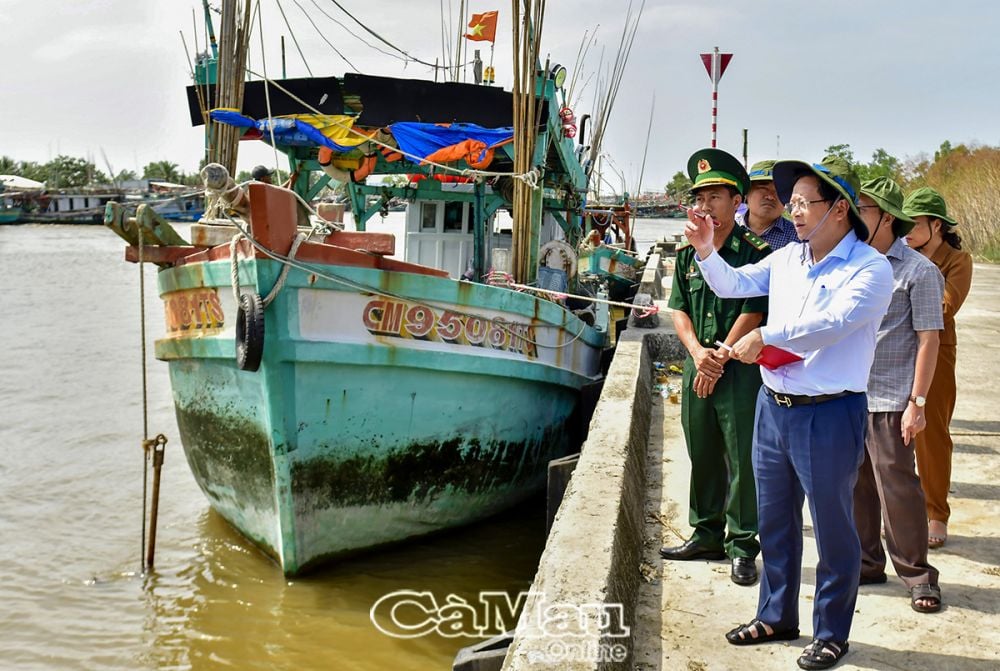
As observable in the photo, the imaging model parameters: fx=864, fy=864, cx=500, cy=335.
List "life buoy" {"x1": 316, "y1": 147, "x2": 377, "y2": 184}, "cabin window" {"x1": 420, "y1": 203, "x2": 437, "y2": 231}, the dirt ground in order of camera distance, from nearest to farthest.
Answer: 1. the dirt ground
2. "life buoy" {"x1": 316, "y1": 147, "x2": 377, "y2": 184}
3. "cabin window" {"x1": 420, "y1": 203, "x2": 437, "y2": 231}

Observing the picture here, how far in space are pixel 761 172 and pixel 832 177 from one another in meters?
1.20

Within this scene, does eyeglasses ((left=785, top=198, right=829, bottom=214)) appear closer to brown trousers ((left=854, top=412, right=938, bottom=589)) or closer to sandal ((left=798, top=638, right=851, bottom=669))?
brown trousers ((left=854, top=412, right=938, bottom=589))

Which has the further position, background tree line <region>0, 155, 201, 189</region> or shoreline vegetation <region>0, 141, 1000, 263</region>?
background tree line <region>0, 155, 201, 189</region>

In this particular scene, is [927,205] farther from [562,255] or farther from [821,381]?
[562,255]

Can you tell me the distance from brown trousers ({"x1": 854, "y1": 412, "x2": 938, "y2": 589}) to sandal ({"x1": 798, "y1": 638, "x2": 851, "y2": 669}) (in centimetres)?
65

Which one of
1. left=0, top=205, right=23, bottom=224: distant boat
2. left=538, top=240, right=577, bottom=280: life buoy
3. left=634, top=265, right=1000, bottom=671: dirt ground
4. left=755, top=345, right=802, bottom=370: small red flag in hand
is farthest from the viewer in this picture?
left=0, top=205, right=23, bottom=224: distant boat

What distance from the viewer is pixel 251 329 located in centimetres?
473

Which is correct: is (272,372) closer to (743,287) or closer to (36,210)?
(743,287)

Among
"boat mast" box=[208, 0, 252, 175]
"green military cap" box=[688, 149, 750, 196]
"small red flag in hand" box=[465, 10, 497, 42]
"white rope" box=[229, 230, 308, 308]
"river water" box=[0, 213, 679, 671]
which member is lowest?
"river water" box=[0, 213, 679, 671]

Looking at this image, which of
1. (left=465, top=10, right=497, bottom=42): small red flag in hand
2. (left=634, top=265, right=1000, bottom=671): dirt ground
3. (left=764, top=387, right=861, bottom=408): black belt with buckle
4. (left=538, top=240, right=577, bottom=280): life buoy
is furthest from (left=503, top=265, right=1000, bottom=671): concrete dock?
(left=465, top=10, right=497, bottom=42): small red flag in hand

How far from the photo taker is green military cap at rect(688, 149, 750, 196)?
11.3ft

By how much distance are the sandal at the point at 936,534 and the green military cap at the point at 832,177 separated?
1.79m

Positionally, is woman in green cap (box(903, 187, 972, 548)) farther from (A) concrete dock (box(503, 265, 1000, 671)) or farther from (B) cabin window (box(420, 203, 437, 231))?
(B) cabin window (box(420, 203, 437, 231))

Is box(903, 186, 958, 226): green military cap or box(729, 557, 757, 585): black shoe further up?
box(903, 186, 958, 226): green military cap
